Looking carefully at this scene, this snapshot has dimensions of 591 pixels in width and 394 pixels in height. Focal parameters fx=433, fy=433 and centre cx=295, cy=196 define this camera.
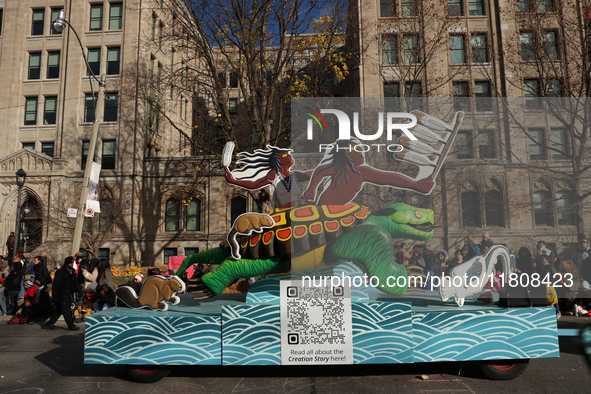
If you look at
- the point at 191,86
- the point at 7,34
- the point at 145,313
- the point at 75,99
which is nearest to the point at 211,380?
the point at 145,313

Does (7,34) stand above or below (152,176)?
above

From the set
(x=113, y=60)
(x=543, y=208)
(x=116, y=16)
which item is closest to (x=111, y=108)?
(x=113, y=60)

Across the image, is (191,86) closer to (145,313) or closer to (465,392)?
(145,313)

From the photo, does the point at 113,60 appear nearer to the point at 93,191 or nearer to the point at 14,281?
the point at 93,191

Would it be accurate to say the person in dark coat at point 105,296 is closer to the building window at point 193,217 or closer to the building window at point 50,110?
the building window at point 193,217

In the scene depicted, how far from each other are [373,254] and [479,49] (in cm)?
1644

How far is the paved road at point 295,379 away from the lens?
587 centimetres

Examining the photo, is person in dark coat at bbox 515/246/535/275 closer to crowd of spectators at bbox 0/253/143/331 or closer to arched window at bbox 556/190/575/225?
arched window at bbox 556/190/575/225

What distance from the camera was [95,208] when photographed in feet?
47.1

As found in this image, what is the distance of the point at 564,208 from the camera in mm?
6023

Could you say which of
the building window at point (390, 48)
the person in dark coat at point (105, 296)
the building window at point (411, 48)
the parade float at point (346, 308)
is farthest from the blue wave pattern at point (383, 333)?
the building window at point (390, 48)

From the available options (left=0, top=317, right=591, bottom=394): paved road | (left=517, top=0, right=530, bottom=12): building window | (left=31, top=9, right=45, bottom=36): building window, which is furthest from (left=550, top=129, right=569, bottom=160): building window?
(left=31, top=9, right=45, bottom=36): building window

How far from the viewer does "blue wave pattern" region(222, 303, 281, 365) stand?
580 cm

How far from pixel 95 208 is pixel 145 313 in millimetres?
9428
